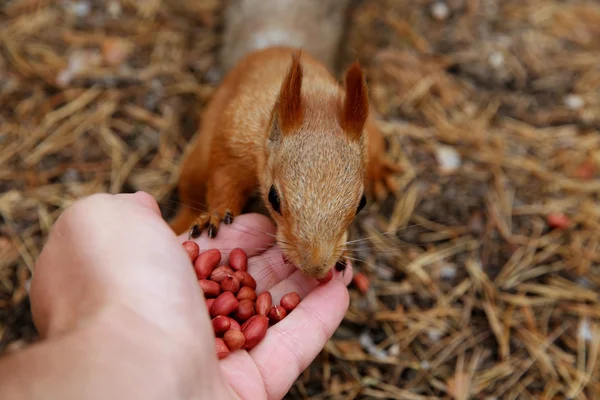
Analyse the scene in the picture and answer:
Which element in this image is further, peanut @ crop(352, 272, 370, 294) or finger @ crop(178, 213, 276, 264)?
peanut @ crop(352, 272, 370, 294)

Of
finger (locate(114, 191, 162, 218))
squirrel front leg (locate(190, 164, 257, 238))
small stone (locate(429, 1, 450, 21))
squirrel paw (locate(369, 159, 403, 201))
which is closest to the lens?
finger (locate(114, 191, 162, 218))

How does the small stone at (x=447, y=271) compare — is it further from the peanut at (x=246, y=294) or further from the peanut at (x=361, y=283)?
the peanut at (x=246, y=294)

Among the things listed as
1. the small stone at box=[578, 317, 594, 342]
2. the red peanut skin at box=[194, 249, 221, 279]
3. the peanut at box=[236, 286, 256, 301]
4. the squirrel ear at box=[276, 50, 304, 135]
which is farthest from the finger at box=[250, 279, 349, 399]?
the small stone at box=[578, 317, 594, 342]

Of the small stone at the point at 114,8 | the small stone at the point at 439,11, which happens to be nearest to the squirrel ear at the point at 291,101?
the small stone at the point at 114,8

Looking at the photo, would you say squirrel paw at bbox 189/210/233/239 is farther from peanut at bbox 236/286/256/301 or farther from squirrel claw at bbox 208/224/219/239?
peanut at bbox 236/286/256/301

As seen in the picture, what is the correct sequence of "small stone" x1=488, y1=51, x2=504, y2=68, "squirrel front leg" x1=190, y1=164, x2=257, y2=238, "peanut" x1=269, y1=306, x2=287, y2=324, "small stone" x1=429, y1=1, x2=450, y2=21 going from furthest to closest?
"small stone" x1=429, y1=1, x2=450, y2=21 < "small stone" x1=488, y1=51, x2=504, y2=68 < "squirrel front leg" x1=190, y1=164, x2=257, y2=238 < "peanut" x1=269, y1=306, x2=287, y2=324

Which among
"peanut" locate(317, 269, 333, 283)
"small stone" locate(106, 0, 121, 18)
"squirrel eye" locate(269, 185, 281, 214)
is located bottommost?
"peanut" locate(317, 269, 333, 283)

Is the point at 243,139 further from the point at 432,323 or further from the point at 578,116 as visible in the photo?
the point at 578,116
